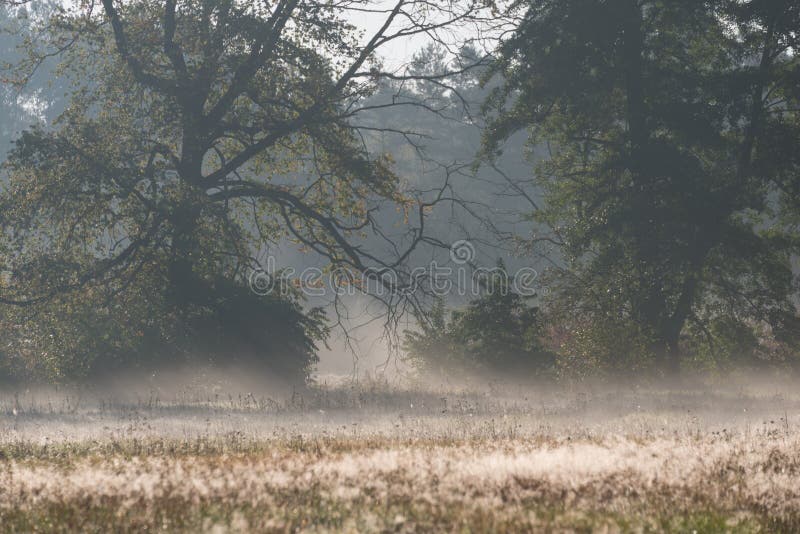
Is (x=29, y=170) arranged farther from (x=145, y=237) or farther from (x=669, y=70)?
(x=669, y=70)

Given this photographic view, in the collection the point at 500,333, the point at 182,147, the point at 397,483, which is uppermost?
the point at 182,147

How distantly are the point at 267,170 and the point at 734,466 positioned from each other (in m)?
20.0

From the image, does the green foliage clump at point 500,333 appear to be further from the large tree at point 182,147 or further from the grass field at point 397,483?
the grass field at point 397,483

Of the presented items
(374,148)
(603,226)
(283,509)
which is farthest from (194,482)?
(374,148)

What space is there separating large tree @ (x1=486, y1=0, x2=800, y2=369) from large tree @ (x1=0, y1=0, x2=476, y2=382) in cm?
305

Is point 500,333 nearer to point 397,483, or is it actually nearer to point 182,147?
point 182,147

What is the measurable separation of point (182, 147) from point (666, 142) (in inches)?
492

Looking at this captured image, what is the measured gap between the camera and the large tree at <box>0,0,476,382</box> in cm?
2245

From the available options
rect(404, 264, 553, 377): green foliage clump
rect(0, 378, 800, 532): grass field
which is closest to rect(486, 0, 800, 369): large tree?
rect(404, 264, 553, 377): green foliage clump

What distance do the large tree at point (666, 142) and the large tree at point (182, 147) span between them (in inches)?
120

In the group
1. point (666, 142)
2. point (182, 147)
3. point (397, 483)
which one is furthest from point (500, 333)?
point (397, 483)

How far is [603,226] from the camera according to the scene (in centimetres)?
2472

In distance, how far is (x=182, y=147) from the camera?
24625 millimetres

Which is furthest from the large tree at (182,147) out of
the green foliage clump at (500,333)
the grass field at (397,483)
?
the grass field at (397,483)
